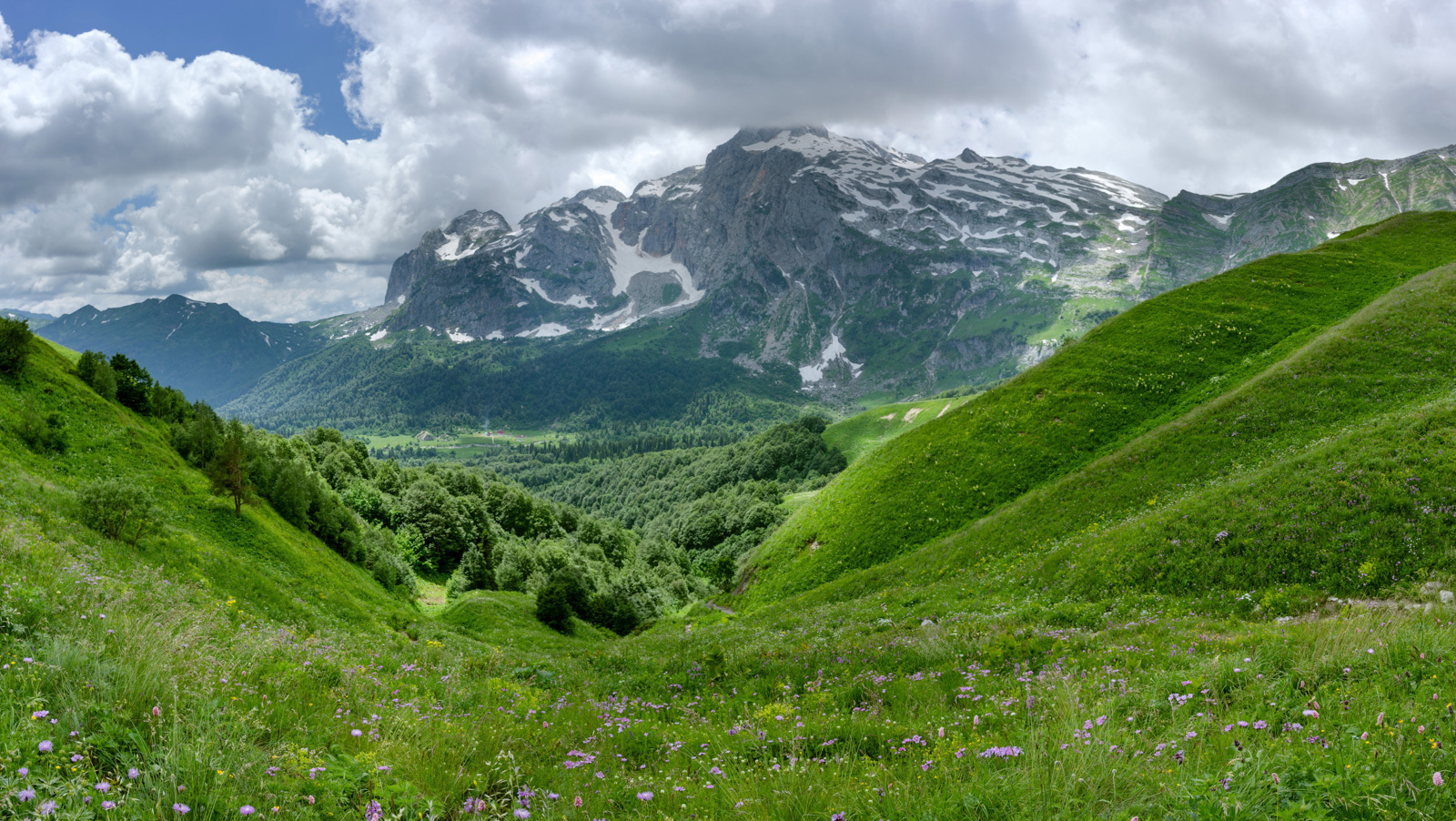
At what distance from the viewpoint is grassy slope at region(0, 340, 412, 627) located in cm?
2342

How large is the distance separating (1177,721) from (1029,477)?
34.1m

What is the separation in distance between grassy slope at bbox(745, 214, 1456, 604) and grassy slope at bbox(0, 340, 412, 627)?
26.8 meters

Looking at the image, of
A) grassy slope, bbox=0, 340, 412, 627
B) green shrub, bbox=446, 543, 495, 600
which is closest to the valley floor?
grassy slope, bbox=0, 340, 412, 627

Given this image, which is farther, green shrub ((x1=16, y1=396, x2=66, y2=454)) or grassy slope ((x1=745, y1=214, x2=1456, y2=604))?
grassy slope ((x1=745, y1=214, x2=1456, y2=604))

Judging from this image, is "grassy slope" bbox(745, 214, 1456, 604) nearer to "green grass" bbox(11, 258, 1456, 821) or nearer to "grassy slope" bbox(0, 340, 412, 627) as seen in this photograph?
"green grass" bbox(11, 258, 1456, 821)

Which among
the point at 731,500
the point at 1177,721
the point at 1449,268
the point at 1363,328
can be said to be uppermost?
the point at 1449,268

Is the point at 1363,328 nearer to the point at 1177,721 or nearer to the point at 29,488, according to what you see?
the point at 1177,721

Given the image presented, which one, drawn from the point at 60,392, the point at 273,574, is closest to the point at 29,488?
the point at 273,574

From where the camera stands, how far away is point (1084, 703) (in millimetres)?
7914

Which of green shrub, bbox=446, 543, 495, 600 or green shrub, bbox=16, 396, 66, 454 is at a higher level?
green shrub, bbox=16, 396, 66, 454

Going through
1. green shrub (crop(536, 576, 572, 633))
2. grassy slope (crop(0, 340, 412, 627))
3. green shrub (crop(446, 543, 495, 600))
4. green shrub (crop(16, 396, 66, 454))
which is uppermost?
green shrub (crop(16, 396, 66, 454))

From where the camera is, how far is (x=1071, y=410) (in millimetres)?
41250

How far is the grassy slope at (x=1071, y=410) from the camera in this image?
127 feet

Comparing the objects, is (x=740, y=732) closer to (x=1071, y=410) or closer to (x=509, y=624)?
(x=509, y=624)
